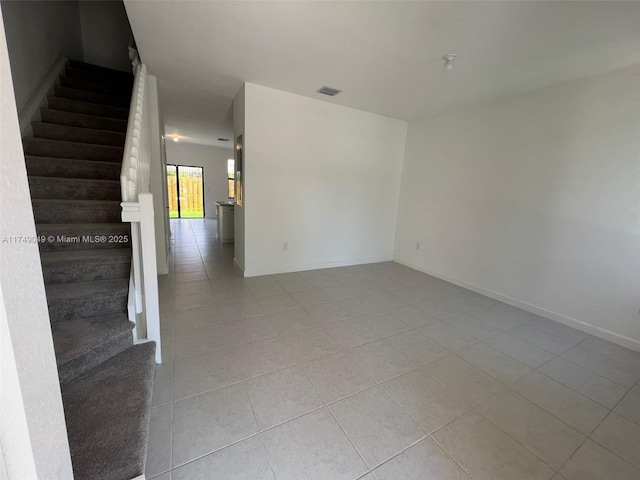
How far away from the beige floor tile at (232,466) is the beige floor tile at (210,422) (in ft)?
0.14

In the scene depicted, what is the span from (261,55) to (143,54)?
50.5 inches

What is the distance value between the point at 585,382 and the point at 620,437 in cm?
53

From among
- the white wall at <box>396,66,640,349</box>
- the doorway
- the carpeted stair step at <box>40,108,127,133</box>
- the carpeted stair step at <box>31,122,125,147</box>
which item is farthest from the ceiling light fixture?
the doorway

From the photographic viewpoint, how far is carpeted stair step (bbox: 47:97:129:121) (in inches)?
126

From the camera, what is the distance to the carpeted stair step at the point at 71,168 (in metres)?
2.54

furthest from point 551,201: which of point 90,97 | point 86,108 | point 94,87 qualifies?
point 94,87

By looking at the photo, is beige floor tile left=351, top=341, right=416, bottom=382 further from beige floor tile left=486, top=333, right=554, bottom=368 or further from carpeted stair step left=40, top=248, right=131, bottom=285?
carpeted stair step left=40, top=248, right=131, bottom=285

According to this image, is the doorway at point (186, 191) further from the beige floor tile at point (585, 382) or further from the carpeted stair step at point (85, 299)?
the beige floor tile at point (585, 382)

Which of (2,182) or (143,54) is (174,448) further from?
(143,54)

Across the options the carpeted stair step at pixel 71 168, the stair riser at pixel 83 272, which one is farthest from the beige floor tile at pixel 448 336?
the carpeted stair step at pixel 71 168

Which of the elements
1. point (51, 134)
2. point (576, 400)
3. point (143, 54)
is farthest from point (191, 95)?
point (576, 400)

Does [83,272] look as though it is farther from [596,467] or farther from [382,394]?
[596,467]

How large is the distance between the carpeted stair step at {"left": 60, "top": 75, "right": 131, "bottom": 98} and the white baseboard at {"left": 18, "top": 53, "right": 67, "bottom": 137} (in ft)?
0.38

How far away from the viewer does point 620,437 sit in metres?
1.56
